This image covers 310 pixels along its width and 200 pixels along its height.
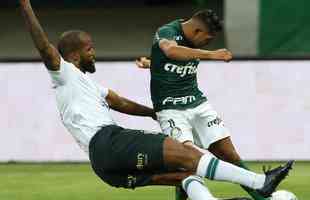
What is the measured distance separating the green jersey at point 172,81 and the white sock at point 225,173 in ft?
5.35

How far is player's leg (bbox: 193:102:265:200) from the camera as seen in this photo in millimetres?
8289

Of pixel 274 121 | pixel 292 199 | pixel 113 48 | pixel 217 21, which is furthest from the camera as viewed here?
pixel 113 48

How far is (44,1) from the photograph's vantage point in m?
22.4

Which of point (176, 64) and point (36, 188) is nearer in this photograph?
point (176, 64)

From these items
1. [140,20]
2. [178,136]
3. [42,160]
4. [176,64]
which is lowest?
[140,20]

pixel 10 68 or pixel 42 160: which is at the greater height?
pixel 10 68

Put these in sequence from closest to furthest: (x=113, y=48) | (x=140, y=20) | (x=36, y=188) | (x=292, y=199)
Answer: (x=292, y=199)
(x=36, y=188)
(x=113, y=48)
(x=140, y=20)

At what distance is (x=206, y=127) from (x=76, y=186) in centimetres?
214

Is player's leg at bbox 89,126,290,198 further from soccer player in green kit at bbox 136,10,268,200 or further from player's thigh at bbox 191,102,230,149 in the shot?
player's thigh at bbox 191,102,230,149

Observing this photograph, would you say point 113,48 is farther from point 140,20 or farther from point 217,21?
point 217,21

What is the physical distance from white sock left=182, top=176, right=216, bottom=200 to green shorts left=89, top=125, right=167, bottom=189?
0.66 feet

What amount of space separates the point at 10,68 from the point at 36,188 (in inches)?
110

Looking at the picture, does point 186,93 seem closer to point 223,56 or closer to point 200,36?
point 200,36

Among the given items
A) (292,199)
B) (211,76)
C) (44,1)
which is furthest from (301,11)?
(44,1)
